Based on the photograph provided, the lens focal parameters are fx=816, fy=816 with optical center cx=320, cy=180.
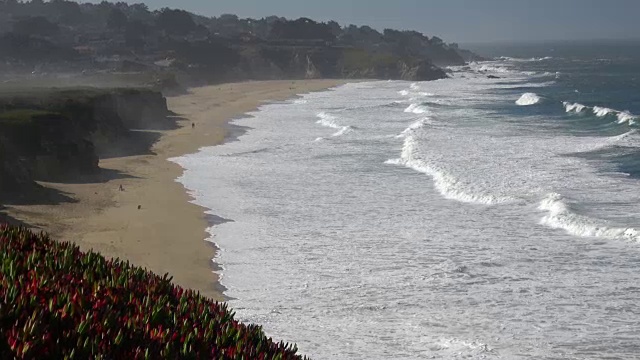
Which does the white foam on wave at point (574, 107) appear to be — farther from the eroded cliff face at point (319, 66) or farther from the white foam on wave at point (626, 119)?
the eroded cliff face at point (319, 66)

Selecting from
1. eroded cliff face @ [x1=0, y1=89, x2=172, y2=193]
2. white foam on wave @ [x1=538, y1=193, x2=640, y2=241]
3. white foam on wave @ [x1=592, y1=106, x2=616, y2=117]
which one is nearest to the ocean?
white foam on wave @ [x1=538, y1=193, x2=640, y2=241]

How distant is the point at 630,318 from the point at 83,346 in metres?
10.8

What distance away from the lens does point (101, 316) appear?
21.7 ft

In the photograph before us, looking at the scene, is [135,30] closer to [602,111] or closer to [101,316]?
[602,111]

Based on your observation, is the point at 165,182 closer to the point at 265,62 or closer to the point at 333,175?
the point at 333,175

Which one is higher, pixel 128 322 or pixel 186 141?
pixel 128 322

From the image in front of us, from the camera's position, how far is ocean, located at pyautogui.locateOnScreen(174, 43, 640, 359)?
539 inches

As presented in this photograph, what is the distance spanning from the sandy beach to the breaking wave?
26441 millimetres

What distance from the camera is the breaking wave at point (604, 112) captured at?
1891 inches

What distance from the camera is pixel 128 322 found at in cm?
654

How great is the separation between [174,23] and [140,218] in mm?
132125

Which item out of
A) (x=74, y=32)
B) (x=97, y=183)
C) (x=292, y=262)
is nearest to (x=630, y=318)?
(x=292, y=262)

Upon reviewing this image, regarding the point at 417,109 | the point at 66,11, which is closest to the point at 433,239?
the point at 417,109

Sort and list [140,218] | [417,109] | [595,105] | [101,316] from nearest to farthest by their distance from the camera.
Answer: [101,316], [140,218], [417,109], [595,105]
